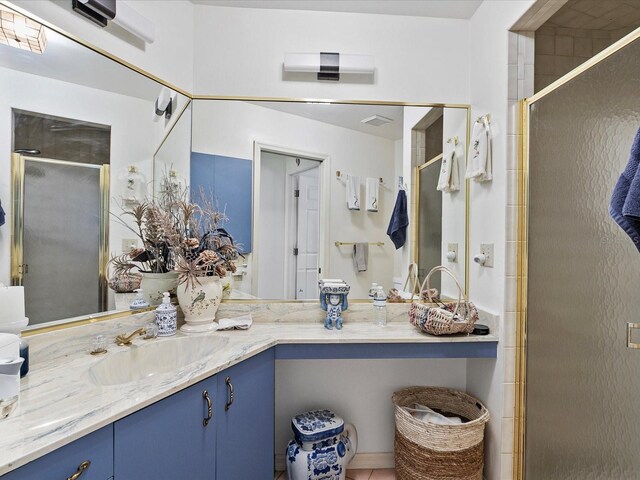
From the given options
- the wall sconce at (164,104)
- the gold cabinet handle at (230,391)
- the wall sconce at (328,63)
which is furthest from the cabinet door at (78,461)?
the wall sconce at (328,63)

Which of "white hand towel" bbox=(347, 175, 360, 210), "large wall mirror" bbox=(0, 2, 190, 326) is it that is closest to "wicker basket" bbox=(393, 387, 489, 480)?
"white hand towel" bbox=(347, 175, 360, 210)

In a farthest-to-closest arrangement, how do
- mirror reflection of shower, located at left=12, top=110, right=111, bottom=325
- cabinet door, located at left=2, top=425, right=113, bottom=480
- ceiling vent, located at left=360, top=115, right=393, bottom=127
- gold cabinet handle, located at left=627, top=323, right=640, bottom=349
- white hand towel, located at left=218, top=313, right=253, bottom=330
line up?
1. ceiling vent, located at left=360, top=115, right=393, bottom=127
2. white hand towel, located at left=218, top=313, right=253, bottom=330
3. mirror reflection of shower, located at left=12, top=110, right=111, bottom=325
4. gold cabinet handle, located at left=627, top=323, right=640, bottom=349
5. cabinet door, located at left=2, top=425, right=113, bottom=480

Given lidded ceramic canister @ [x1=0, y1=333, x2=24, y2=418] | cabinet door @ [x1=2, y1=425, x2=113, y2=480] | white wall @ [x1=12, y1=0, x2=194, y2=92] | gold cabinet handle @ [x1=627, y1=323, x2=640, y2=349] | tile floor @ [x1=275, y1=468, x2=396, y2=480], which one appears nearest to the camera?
cabinet door @ [x1=2, y1=425, x2=113, y2=480]

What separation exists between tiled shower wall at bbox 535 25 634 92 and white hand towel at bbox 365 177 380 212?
43.3 inches

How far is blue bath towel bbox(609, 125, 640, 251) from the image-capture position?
0.93m

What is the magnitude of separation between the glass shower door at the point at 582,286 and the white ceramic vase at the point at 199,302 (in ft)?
4.94

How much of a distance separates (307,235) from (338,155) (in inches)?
19.9

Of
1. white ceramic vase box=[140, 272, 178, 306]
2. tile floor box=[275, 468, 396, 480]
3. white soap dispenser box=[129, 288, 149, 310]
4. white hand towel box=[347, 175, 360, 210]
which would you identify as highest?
white hand towel box=[347, 175, 360, 210]

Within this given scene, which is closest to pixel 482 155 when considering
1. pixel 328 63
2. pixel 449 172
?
pixel 449 172

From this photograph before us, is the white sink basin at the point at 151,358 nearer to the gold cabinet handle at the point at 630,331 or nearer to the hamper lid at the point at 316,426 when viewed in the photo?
the hamper lid at the point at 316,426

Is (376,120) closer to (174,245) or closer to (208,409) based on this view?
(174,245)

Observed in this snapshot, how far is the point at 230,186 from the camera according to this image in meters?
1.90

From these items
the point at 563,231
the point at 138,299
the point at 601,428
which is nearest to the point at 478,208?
the point at 563,231

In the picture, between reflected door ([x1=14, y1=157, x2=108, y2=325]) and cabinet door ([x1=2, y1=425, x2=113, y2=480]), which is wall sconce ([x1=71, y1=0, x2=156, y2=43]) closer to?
reflected door ([x1=14, y1=157, x2=108, y2=325])
